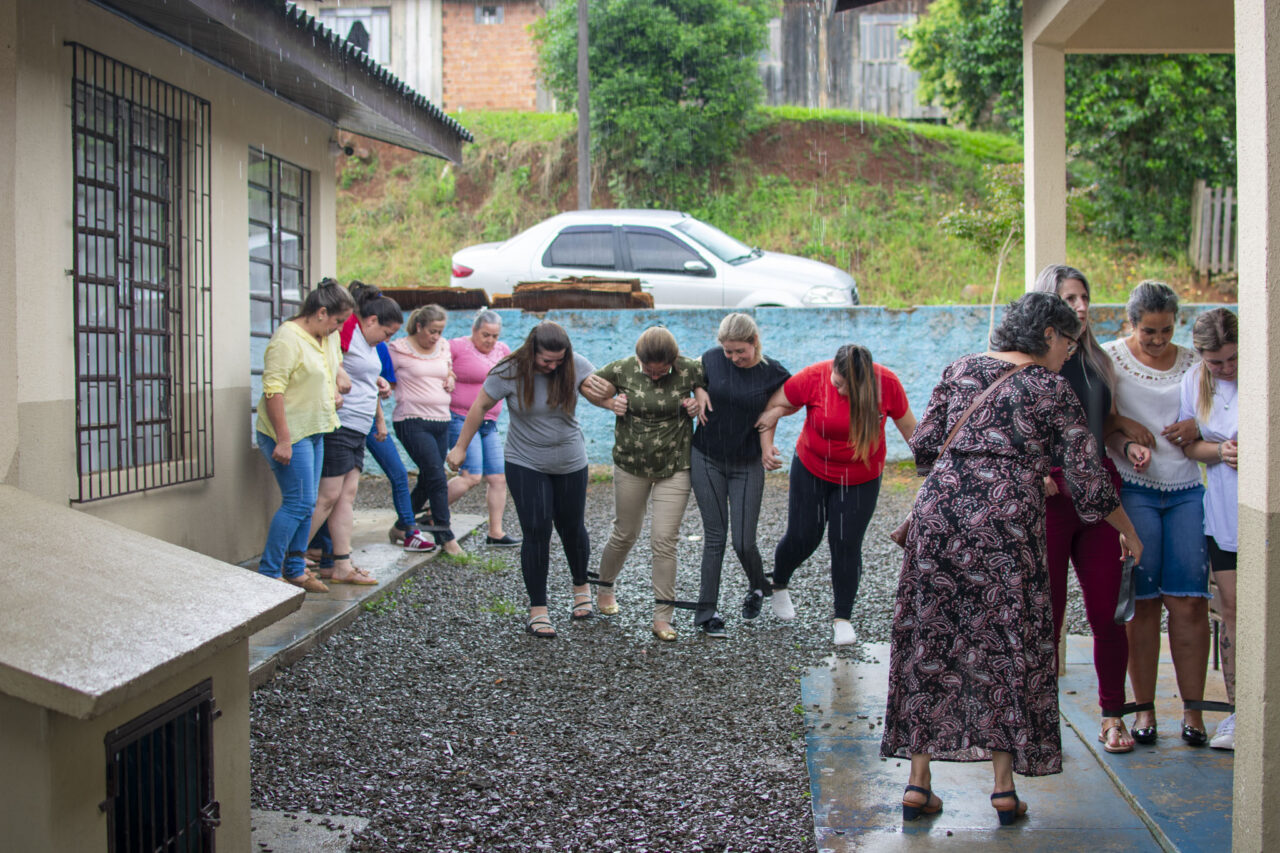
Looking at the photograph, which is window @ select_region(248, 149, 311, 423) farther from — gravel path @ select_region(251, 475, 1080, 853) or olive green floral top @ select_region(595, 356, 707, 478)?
olive green floral top @ select_region(595, 356, 707, 478)

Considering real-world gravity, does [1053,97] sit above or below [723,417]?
above

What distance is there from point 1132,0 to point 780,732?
4081 millimetres

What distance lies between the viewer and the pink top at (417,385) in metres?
7.74

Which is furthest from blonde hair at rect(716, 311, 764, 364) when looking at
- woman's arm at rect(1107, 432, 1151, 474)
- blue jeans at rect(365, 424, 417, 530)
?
blue jeans at rect(365, 424, 417, 530)

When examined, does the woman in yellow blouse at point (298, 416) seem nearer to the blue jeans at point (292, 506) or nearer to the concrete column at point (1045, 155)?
the blue jeans at point (292, 506)

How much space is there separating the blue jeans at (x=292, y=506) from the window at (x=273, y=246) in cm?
158

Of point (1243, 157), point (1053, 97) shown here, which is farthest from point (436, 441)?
point (1243, 157)

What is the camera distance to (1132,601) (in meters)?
4.27

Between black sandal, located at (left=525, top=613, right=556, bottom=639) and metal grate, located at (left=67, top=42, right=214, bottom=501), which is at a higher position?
metal grate, located at (left=67, top=42, right=214, bottom=501)

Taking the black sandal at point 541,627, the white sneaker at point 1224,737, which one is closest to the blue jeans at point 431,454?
the black sandal at point 541,627

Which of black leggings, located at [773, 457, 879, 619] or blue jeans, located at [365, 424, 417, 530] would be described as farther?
blue jeans, located at [365, 424, 417, 530]

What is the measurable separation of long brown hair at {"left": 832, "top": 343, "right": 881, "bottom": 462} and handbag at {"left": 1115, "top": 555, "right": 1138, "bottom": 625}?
1614 millimetres

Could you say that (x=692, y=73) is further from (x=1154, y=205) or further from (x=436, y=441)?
(x=436, y=441)

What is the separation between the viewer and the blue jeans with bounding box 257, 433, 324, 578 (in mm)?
6227
